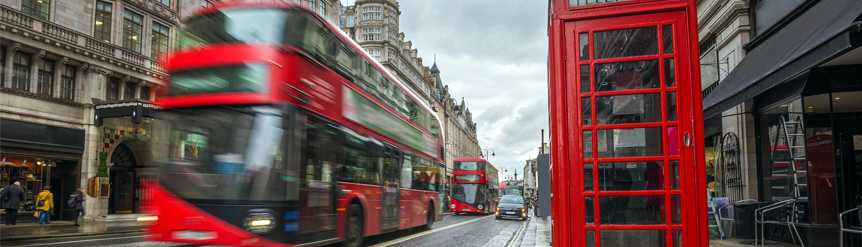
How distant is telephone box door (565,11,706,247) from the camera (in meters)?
4.38

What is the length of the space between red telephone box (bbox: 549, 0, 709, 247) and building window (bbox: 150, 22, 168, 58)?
81.5 feet

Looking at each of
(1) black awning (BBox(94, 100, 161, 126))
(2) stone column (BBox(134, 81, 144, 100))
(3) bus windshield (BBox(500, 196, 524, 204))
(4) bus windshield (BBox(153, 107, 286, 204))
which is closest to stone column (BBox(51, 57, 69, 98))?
(1) black awning (BBox(94, 100, 161, 126))

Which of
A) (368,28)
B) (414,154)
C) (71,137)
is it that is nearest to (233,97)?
(414,154)

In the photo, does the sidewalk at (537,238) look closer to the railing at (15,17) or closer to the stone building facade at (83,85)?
the stone building facade at (83,85)

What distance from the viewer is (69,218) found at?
21.1 m

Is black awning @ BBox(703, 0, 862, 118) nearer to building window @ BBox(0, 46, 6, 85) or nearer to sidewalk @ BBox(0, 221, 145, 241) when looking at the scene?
sidewalk @ BBox(0, 221, 145, 241)

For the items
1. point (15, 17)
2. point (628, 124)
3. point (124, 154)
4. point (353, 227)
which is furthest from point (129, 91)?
A: point (628, 124)

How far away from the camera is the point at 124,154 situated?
2497 centimetres

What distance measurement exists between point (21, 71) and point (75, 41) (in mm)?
2338

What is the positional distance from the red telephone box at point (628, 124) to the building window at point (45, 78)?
2151 cm

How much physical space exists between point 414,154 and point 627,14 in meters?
9.72

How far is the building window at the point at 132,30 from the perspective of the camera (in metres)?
23.6

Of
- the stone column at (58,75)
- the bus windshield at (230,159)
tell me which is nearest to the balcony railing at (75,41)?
the stone column at (58,75)

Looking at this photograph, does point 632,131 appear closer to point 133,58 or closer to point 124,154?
point 133,58
